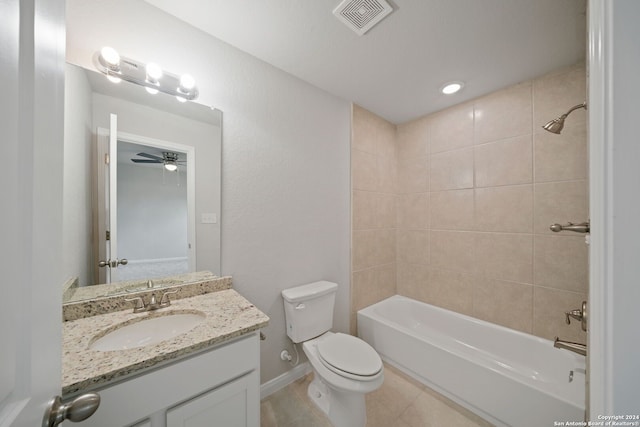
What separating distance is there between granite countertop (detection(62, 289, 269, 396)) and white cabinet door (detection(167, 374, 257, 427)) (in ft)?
0.64

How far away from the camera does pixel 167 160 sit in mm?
1263

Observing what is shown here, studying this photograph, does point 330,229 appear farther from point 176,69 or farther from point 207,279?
point 176,69

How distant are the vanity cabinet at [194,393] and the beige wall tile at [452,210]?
1888 mm

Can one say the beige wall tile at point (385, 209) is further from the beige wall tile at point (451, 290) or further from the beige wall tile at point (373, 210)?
the beige wall tile at point (451, 290)

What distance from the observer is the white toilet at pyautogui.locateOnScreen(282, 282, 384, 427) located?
4.01 feet

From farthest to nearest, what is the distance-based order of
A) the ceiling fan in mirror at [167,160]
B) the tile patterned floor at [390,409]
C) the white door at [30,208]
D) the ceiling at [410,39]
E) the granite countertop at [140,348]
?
the tile patterned floor at [390,409] → the ceiling fan in mirror at [167,160] → the ceiling at [410,39] → the granite countertop at [140,348] → the white door at [30,208]

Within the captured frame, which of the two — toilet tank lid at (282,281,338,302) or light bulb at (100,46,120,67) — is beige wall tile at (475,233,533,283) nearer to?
toilet tank lid at (282,281,338,302)

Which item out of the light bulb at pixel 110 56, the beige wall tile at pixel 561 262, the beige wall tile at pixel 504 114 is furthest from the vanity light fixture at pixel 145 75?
the beige wall tile at pixel 561 262

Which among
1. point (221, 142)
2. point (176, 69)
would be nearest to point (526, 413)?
point (221, 142)

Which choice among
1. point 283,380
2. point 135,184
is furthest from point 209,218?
point 283,380

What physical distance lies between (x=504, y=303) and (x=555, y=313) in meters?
0.28

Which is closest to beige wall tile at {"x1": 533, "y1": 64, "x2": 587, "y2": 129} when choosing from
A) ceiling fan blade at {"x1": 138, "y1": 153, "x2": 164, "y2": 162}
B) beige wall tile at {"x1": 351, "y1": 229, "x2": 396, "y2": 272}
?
beige wall tile at {"x1": 351, "y1": 229, "x2": 396, "y2": 272}

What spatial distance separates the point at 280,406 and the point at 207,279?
100 centimetres

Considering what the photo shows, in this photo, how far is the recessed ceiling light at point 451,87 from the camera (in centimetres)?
171
